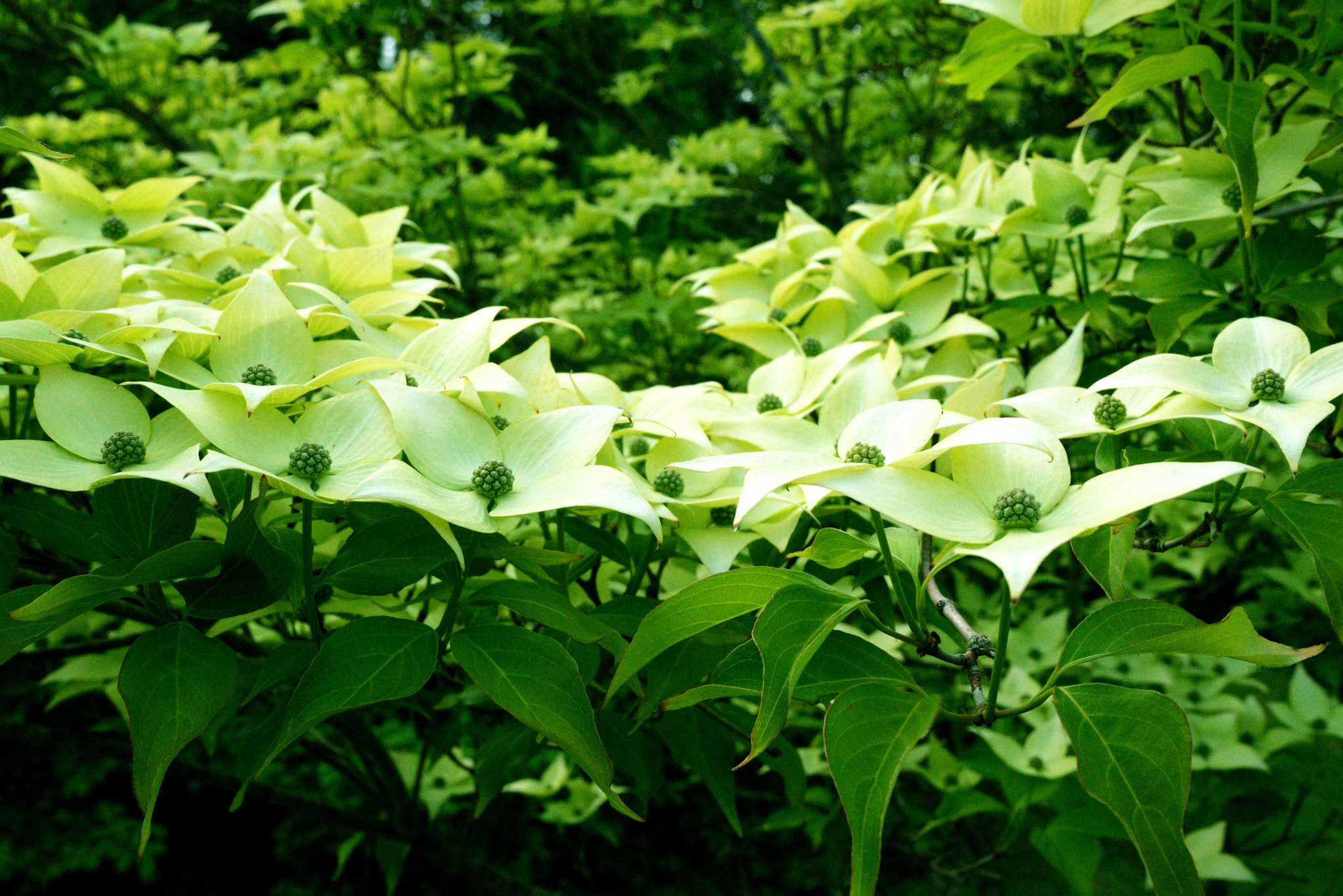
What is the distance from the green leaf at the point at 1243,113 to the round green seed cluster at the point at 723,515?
0.55 m

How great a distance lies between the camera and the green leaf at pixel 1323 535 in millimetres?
652

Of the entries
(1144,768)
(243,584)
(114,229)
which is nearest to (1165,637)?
(1144,768)

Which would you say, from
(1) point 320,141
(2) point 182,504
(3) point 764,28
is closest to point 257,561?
(2) point 182,504

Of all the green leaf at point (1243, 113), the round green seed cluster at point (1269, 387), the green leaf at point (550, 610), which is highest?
the green leaf at point (1243, 113)

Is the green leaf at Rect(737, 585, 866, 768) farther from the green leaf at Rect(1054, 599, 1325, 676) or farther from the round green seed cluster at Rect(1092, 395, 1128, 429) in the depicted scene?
the round green seed cluster at Rect(1092, 395, 1128, 429)

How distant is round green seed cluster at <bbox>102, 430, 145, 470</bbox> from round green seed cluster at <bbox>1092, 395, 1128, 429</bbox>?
0.78 metres

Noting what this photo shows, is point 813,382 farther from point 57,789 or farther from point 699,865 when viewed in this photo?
point 57,789

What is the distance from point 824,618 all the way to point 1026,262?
107cm

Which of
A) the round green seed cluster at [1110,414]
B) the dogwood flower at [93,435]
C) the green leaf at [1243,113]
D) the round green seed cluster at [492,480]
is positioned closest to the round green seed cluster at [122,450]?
the dogwood flower at [93,435]

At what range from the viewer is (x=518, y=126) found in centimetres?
521

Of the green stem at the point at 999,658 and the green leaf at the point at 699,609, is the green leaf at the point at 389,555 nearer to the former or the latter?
the green leaf at the point at 699,609

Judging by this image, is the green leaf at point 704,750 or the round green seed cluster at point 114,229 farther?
the round green seed cluster at point 114,229

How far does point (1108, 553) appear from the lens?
69 centimetres

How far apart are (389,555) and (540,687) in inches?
6.4
